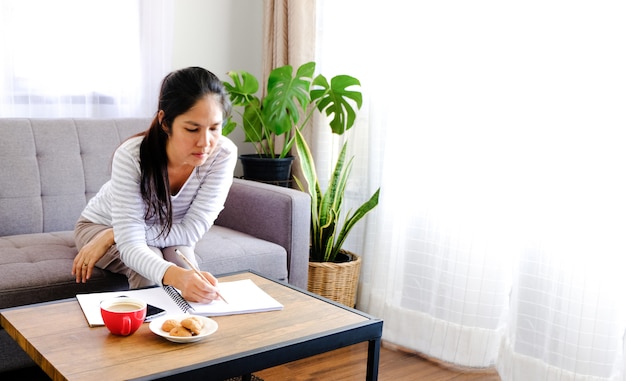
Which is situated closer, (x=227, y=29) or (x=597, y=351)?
(x=597, y=351)

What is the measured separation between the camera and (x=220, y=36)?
11.2 ft

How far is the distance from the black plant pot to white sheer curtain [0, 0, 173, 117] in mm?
492

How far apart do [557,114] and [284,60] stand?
1.37m

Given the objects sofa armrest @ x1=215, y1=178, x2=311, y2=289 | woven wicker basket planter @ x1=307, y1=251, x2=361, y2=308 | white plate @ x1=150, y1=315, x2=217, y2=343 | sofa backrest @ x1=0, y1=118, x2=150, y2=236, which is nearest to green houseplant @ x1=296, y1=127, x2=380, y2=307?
woven wicker basket planter @ x1=307, y1=251, x2=361, y2=308

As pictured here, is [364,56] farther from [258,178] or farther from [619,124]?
[619,124]

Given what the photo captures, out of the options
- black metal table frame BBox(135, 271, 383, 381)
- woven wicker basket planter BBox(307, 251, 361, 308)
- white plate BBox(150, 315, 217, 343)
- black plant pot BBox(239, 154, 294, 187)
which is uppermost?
black plant pot BBox(239, 154, 294, 187)

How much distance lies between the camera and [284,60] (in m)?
3.28

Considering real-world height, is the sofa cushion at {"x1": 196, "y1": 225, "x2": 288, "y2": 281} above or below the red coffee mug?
below

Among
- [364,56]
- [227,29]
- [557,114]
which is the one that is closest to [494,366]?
[557,114]

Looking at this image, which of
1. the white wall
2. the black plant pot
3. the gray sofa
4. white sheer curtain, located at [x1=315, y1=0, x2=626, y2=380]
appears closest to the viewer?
white sheer curtain, located at [x1=315, y1=0, x2=626, y2=380]

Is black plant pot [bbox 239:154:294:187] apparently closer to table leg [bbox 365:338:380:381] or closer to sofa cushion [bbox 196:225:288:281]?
sofa cushion [bbox 196:225:288:281]

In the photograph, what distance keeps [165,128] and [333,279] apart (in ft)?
3.87

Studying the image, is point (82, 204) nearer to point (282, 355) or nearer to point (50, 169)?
point (50, 169)

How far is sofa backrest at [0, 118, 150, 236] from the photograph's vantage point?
2.43 meters
